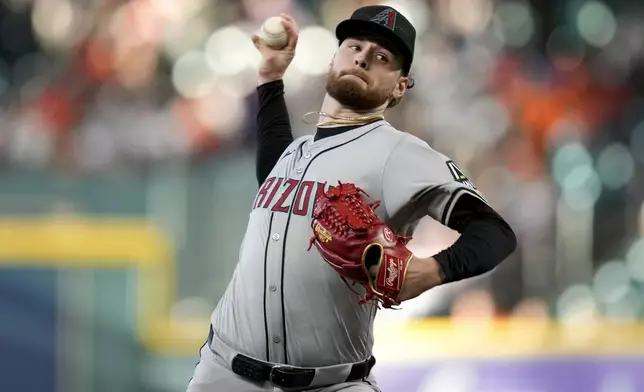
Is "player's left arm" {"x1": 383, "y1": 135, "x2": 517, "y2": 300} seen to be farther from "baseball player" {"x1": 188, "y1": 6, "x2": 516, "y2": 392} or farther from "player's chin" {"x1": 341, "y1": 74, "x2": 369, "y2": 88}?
"player's chin" {"x1": 341, "y1": 74, "x2": 369, "y2": 88}

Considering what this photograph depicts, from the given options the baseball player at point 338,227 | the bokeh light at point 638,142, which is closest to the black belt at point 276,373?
the baseball player at point 338,227

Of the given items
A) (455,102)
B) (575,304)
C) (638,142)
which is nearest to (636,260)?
(575,304)

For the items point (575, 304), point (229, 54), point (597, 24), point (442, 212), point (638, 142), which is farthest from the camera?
point (597, 24)

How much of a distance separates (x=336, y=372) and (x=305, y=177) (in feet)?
1.56

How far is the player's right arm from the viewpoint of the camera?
2535mm

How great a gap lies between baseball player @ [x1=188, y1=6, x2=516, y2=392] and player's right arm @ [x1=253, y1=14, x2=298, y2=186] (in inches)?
8.4

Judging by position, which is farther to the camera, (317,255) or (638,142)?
(638,142)

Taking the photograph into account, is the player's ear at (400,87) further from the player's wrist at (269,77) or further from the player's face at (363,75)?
the player's wrist at (269,77)

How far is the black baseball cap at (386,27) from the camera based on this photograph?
7.13ft

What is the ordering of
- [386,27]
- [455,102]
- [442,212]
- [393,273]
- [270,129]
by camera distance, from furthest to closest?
[455,102] → [270,129] → [386,27] → [442,212] → [393,273]

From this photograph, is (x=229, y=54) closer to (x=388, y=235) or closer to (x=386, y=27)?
(x=386, y=27)

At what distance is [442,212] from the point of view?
194 centimetres

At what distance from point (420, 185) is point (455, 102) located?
3046mm

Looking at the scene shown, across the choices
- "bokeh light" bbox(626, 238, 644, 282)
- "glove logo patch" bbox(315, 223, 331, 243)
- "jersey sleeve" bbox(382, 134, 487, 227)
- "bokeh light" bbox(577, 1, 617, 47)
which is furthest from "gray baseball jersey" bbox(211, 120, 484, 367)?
"bokeh light" bbox(577, 1, 617, 47)
